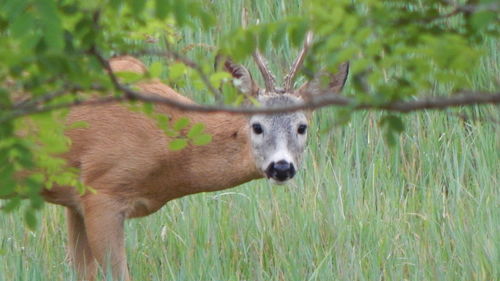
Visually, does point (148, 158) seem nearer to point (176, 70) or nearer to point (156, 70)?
point (176, 70)

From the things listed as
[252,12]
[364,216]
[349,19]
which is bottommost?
[364,216]

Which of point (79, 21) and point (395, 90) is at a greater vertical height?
point (79, 21)

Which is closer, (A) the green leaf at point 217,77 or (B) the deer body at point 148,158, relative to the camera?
(A) the green leaf at point 217,77

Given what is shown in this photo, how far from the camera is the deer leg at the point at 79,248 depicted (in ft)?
21.2

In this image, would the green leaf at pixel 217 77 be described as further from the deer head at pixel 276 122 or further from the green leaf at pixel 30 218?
the deer head at pixel 276 122

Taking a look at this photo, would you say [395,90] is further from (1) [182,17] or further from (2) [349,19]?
(1) [182,17]

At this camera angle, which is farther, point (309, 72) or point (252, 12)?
point (252, 12)

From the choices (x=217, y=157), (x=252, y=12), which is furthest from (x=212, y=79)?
(x=252, y=12)

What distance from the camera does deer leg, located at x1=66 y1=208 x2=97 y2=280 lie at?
6453 mm

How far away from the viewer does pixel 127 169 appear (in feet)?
21.2

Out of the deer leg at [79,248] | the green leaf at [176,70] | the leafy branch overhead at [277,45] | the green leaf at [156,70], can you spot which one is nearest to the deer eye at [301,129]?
the deer leg at [79,248]

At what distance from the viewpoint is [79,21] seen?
7.77ft

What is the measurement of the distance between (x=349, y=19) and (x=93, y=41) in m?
0.50

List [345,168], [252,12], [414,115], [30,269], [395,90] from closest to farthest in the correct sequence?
[395,90] → [30,269] → [345,168] → [414,115] → [252,12]
